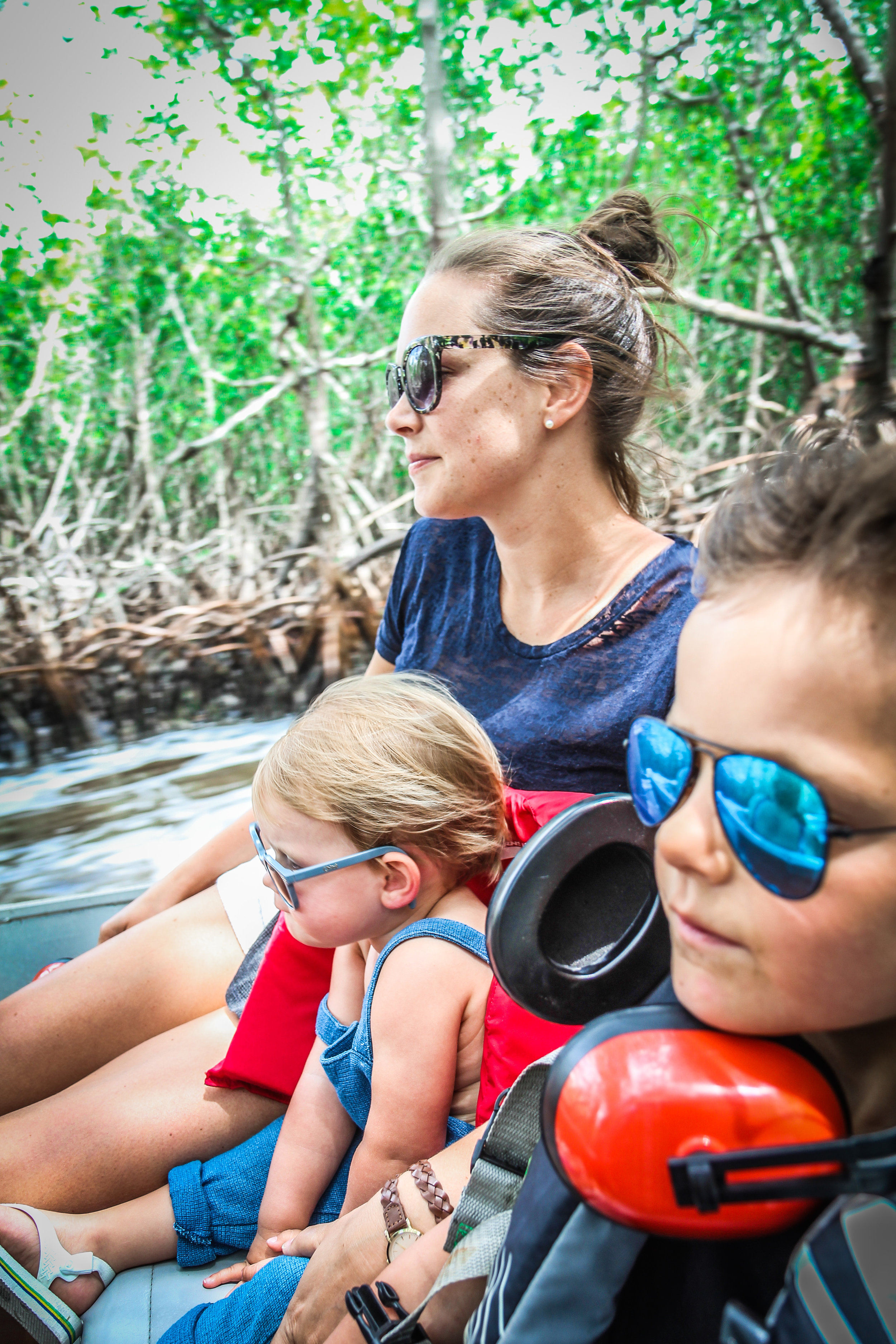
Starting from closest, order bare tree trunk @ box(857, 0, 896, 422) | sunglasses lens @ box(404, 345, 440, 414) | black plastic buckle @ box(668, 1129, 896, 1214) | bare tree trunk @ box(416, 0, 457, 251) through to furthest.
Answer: black plastic buckle @ box(668, 1129, 896, 1214) < sunglasses lens @ box(404, 345, 440, 414) < bare tree trunk @ box(857, 0, 896, 422) < bare tree trunk @ box(416, 0, 457, 251)

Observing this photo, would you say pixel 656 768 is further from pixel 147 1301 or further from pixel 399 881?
pixel 147 1301

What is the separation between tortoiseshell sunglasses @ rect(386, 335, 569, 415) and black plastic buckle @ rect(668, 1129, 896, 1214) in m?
1.03

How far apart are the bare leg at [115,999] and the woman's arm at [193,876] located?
7 cm

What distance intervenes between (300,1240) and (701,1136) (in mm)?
708

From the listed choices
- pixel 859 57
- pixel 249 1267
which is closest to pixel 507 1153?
pixel 249 1267

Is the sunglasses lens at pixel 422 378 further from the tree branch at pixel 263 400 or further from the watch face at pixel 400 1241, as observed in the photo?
the tree branch at pixel 263 400

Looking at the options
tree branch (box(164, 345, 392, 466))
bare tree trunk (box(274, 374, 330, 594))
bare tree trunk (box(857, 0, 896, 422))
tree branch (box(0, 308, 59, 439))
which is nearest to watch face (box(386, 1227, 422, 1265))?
bare tree trunk (box(857, 0, 896, 422))

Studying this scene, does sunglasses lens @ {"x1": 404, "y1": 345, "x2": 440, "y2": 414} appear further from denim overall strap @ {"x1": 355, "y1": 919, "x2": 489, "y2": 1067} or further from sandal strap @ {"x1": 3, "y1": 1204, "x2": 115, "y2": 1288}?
sandal strap @ {"x1": 3, "y1": 1204, "x2": 115, "y2": 1288}

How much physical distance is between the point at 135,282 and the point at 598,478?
141 inches

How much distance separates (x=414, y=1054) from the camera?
2.77ft

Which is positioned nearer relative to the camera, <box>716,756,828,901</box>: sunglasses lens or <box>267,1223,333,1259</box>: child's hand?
<box>716,756,828,901</box>: sunglasses lens

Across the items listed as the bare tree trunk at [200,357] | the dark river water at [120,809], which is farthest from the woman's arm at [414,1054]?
the bare tree trunk at [200,357]

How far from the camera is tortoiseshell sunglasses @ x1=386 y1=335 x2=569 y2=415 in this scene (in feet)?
3.95

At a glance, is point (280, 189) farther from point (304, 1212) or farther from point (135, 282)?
point (304, 1212)
